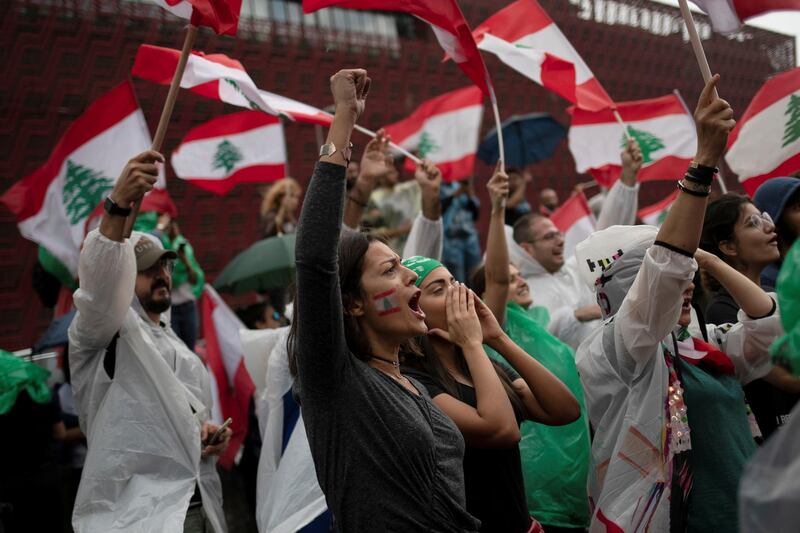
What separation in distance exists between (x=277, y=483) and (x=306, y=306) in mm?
1623

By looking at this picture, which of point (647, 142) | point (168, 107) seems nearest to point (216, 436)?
point (168, 107)

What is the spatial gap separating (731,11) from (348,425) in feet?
6.41

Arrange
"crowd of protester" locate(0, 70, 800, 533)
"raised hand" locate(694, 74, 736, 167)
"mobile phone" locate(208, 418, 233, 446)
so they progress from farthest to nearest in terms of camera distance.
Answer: "mobile phone" locate(208, 418, 233, 446), "raised hand" locate(694, 74, 736, 167), "crowd of protester" locate(0, 70, 800, 533)

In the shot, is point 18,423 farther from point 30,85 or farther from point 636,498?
point 30,85

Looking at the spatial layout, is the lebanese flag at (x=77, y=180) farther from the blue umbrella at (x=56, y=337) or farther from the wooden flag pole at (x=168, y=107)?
the wooden flag pole at (x=168, y=107)

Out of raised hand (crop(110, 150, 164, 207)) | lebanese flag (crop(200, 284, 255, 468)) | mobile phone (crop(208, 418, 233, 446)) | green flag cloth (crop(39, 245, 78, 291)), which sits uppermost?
raised hand (crop(110, 150, 164, 207))

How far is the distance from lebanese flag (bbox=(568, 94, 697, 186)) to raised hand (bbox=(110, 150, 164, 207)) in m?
3.65

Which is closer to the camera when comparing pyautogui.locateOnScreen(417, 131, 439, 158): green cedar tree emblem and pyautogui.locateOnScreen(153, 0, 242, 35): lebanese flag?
pyautogui.locateOnScreen(153, 0, 242, 35): lebanese flag

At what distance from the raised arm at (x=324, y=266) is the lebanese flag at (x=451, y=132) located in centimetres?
433

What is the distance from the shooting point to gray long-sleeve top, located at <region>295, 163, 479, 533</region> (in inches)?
82.7

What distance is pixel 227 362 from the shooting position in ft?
17.5

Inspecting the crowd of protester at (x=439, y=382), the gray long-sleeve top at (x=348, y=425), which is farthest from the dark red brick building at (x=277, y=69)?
the gray long-sleeve top at (x=348, y=425)

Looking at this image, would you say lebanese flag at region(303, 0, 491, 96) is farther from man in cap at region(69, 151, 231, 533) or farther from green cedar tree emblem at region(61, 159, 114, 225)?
green cedar tree emblem at region(61, 159, 114, 225)

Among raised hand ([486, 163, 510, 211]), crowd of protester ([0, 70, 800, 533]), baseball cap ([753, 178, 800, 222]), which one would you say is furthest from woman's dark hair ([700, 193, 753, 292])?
raised hand ([486, 163, 510, 211])
